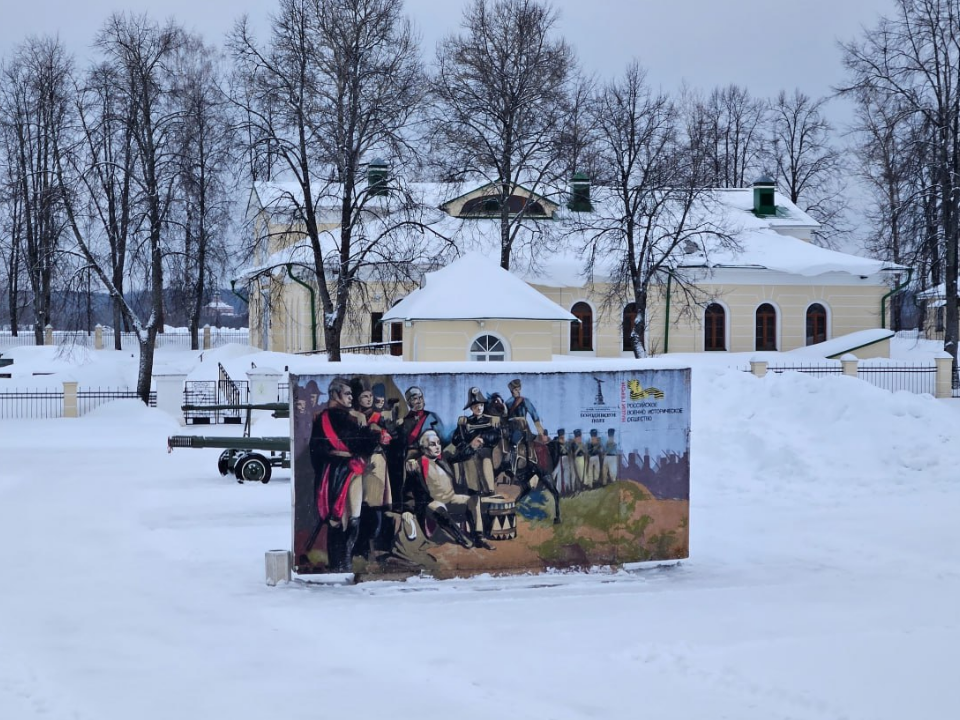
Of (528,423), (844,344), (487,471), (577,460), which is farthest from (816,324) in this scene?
(487,471)

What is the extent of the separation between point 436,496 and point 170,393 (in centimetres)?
1908

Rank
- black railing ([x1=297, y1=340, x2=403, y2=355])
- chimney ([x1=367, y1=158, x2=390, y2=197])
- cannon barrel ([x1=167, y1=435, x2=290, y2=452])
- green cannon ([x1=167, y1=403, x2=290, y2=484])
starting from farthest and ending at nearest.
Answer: black railing ([x1=297, y1=340, x2=403, y2=355])
chimney ([x1=367, y1=158, x2=390, y2=197])
green cannon ([x1=167, y1=403, x2=290, y2=484])
cannon barrel ([x1=167, y1=435, x2=290, y2=452])

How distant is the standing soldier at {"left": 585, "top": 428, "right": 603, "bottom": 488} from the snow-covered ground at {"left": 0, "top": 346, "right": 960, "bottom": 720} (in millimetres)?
968

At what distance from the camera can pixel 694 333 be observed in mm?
36844

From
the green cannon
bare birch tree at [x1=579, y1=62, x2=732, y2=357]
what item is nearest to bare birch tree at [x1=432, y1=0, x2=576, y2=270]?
bare birch tree at [x1=579, y1=62, x2=732, y2=357]

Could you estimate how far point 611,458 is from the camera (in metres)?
11.5

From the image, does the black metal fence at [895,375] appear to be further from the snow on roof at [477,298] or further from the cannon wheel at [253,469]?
the cannon wheel at [253,469]

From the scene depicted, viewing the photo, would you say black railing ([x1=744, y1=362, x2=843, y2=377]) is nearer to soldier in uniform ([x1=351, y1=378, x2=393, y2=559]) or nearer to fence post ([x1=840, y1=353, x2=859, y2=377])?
fence post ([x1=840, y1=353, x2=859, y2=377])

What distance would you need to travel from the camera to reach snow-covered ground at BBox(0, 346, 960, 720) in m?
7.72

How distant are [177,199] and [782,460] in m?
18.5

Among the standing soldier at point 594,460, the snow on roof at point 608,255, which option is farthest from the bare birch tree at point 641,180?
the standing soldier at point 594,460

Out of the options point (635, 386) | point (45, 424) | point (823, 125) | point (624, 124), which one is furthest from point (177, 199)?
point (823, 125)

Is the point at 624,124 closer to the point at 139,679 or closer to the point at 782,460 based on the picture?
the point at 782,460

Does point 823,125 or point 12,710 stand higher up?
point 823,125
